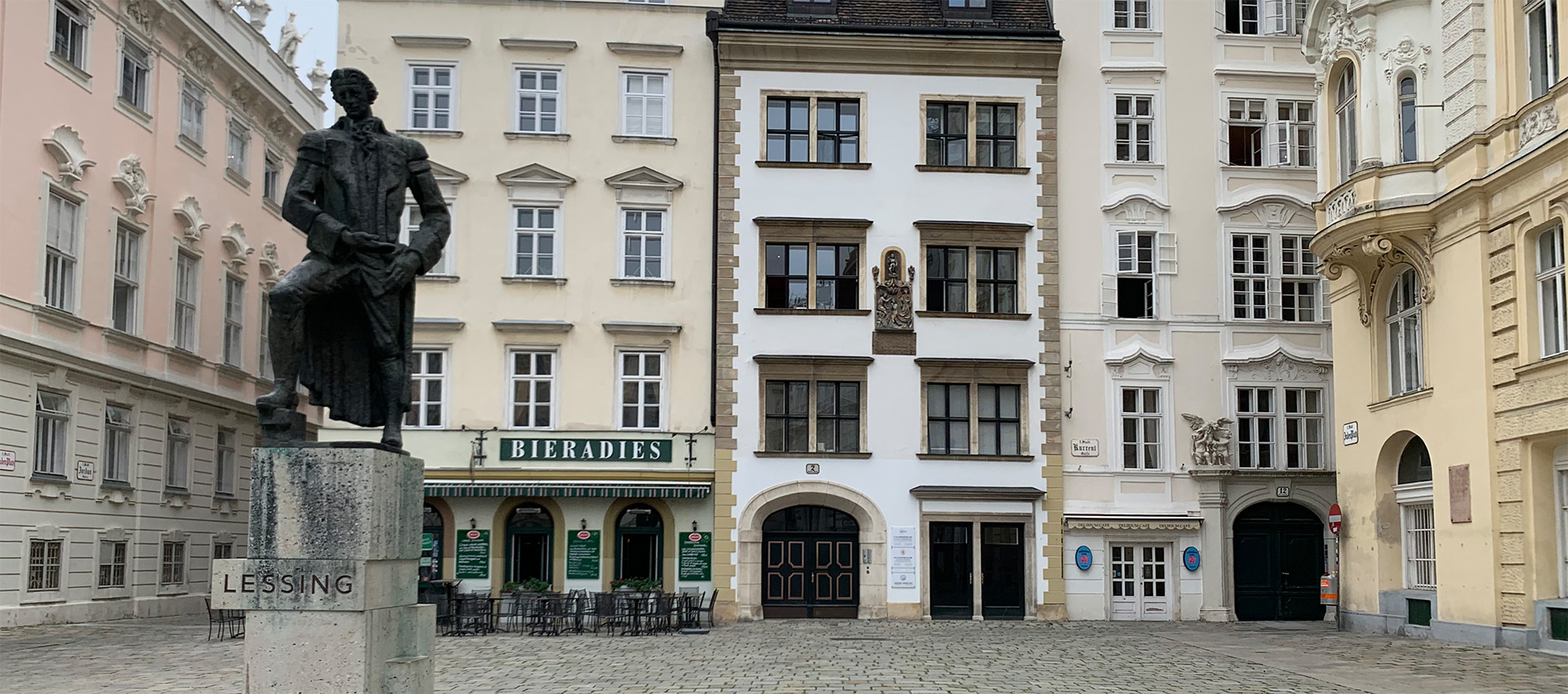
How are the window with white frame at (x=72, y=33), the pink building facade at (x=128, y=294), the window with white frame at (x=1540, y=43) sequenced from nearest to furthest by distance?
the window with white frame at (x=1540, y=43) < the pink building facade at (x=128, y=294) < the window with white frame at (x=72, y=33)

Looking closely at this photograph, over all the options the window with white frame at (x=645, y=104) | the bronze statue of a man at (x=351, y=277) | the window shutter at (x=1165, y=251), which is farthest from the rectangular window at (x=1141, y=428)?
the bronze statue of a man at (x=351, y=277)

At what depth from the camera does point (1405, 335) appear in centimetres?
2631

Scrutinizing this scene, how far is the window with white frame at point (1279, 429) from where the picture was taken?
31938 millimetres

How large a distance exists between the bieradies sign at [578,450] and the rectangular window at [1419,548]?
46.2 feet

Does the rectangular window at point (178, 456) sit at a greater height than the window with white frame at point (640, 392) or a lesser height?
lesser

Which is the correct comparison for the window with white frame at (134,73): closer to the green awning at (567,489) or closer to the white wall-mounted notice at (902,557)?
the green awning at (567,489)

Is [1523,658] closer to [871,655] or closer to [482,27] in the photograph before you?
[871,655]

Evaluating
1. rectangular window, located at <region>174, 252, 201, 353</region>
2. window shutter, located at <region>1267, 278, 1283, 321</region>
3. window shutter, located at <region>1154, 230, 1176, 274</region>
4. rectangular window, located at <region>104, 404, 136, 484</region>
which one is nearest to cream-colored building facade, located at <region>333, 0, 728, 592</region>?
rectangular window, located at <region>104, 404, 136, 484</region>

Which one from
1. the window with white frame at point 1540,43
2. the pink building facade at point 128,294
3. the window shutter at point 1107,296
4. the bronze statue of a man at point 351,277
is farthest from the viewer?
the window shutter at point 1107,296

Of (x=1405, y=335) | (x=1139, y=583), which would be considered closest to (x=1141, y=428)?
(x=1139, y=583)

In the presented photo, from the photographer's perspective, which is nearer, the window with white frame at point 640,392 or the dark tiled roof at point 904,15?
the window with white frame at point 640,392

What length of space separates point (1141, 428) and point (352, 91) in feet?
78.6

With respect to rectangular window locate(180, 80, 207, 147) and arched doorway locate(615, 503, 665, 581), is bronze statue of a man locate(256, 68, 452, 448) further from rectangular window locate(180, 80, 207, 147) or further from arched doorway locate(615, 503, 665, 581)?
rectangular window locate(180, 80, 207, 147)

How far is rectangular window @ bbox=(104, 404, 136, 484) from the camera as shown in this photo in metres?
30.0
